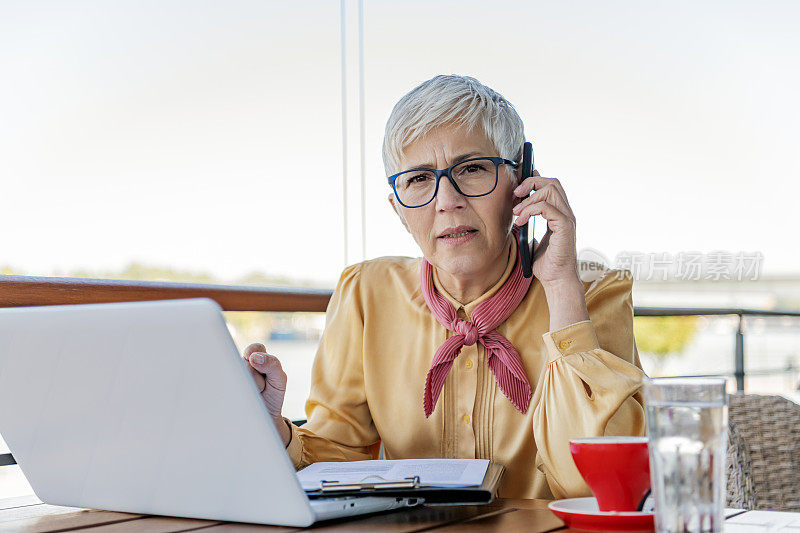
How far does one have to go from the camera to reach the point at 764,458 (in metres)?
1.60

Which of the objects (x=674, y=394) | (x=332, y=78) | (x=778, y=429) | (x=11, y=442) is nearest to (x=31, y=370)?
(x=11, y=442)

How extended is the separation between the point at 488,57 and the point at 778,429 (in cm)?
1117

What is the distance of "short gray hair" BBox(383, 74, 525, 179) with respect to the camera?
1.39 metres

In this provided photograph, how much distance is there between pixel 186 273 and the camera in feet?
70.7

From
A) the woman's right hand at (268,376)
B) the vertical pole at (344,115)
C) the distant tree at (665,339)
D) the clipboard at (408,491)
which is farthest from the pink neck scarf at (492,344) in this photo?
the distant tree at (665,339)

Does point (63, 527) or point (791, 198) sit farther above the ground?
point (791, 198)

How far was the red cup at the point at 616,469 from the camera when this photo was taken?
79 cm

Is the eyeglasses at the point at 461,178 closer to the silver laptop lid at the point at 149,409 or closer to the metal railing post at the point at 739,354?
the silver laptop lid at the point at 149,409

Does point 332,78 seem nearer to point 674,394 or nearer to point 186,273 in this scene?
point 186,273

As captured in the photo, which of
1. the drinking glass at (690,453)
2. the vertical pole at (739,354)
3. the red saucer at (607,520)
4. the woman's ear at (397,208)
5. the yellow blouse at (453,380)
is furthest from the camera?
the vertical pole at (739,354)

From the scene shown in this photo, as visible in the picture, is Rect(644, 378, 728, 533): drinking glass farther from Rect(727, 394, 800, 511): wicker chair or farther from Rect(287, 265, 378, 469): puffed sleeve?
Rect(727, 394, 800, 511): wicker chair

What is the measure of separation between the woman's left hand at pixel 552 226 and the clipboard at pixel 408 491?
49 centimetres

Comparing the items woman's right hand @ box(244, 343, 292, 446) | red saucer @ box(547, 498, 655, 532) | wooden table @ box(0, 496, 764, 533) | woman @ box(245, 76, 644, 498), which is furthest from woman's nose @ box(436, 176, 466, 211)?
red saucer @ box(547, 498, 655, 532)

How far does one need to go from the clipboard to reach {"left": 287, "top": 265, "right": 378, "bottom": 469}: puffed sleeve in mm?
479
